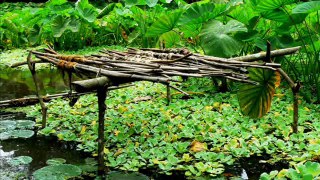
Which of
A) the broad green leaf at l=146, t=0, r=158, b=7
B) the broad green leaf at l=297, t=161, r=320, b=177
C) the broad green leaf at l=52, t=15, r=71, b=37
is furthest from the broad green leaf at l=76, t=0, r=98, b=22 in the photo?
the broad green leaf at l=297, t=161, r=320, b=177

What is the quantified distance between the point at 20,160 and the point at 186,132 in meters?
1.01

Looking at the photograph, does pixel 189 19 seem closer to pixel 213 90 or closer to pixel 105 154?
pixel 213 90

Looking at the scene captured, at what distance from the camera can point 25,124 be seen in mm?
3105

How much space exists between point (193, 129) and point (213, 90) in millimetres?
1033

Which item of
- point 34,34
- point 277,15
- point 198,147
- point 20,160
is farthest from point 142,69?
point 34,34

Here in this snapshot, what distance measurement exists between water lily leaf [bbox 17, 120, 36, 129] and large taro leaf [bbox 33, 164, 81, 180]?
2.81 feet

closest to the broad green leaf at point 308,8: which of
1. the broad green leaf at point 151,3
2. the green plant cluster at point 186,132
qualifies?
the green plant cluster at point 186,132

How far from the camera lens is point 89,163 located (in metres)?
2.38

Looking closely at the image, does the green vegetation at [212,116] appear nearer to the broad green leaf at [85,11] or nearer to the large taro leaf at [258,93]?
the large taro leaf at [258,93]

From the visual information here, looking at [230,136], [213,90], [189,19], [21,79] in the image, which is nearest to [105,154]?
[230,136]

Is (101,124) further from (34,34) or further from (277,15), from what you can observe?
(34,34)

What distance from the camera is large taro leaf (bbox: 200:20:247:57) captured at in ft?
10.3

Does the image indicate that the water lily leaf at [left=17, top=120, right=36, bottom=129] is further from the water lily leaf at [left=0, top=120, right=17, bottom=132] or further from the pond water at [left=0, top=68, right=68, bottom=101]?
the pond water at [left=0, top=68, right=68, bottom=101]

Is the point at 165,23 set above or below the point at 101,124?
above
